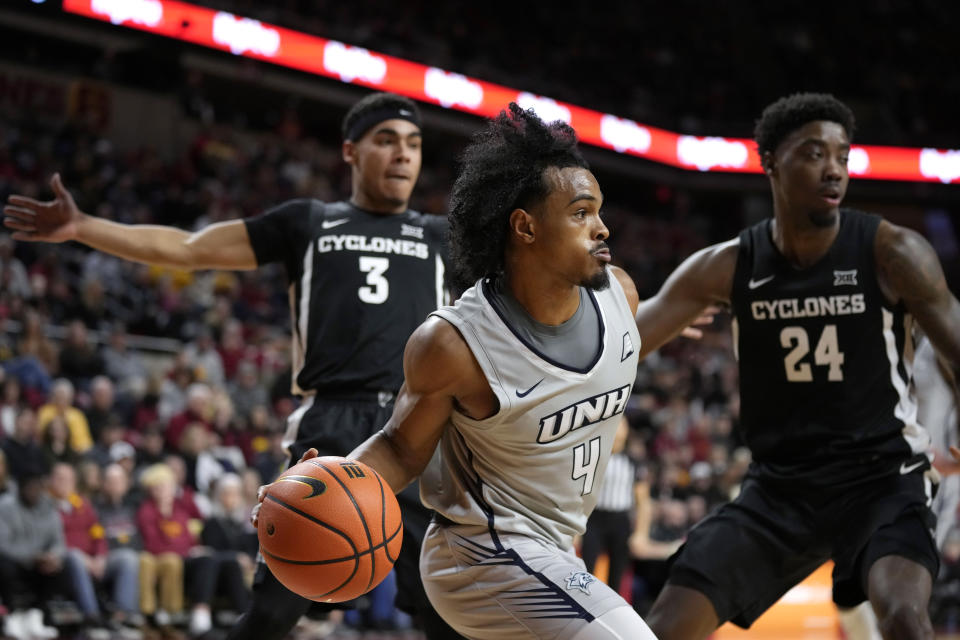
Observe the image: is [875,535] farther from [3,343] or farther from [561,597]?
[3,343]

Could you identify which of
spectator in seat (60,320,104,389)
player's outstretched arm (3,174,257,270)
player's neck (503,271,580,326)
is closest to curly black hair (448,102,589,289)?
player's neck (503,271,580,326)

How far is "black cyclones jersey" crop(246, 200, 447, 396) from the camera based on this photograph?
14.5 feet

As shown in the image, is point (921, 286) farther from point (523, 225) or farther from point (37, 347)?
point (37, 347)

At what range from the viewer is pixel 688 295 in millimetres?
4441

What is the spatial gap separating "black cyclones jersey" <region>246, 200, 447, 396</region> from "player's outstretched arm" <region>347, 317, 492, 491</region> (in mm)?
1069

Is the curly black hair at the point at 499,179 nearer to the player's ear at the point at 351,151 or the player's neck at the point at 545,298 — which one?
the player's neck at the point at 545,298

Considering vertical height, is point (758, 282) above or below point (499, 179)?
below

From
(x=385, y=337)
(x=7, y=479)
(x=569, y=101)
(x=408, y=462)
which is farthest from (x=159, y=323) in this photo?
(x=569, y=101)

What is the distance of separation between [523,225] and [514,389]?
52 cm

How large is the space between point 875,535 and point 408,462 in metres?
1.69

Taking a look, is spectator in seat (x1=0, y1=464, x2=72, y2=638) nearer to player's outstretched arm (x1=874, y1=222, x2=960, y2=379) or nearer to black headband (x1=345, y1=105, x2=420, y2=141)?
black headband (x1=345, y1=105, x2=420, y2=141)

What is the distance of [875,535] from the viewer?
3834 millimetres

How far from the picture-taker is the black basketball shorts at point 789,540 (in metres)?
3.92

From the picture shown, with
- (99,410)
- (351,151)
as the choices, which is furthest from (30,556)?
(351,151)
